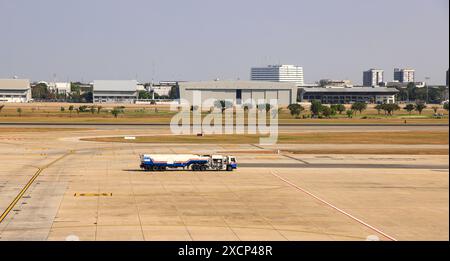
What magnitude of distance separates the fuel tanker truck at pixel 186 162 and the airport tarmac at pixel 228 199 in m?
1.59

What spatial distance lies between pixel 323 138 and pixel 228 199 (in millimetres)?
87029

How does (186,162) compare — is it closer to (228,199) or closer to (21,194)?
(228,199)

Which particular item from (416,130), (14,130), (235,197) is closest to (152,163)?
(235,197)

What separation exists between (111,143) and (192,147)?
17.0 metres

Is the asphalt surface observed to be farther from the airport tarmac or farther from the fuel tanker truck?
the fuel tanker truck

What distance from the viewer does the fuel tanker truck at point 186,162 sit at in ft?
254

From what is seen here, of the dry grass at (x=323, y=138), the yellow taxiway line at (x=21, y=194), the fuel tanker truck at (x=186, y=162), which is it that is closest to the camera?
the yellow taxiway line at (x=21, y=194)

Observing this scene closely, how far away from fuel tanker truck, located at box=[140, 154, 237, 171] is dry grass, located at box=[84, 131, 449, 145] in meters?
49.4

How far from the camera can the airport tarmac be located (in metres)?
39.4

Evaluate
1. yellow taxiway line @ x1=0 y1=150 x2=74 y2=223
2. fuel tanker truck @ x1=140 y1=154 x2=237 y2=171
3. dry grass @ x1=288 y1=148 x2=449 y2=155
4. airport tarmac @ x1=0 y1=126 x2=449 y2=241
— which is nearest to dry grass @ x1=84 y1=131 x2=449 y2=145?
dry grass @ x1=288 y1=148 x2=449 y2=155

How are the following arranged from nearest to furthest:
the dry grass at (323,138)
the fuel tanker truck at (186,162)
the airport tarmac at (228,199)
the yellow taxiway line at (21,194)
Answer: the airport tarmac at (228,199)
the yellow taxiway line at (21,194)
the fuel tanker truck at (186,162)
the dry grass at (323,138)

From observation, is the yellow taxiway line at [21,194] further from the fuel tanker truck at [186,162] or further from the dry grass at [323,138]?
the dry grass at [323,138]

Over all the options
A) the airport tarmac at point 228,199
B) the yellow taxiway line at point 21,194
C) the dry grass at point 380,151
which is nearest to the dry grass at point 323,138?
the dry grass at point 380,151
